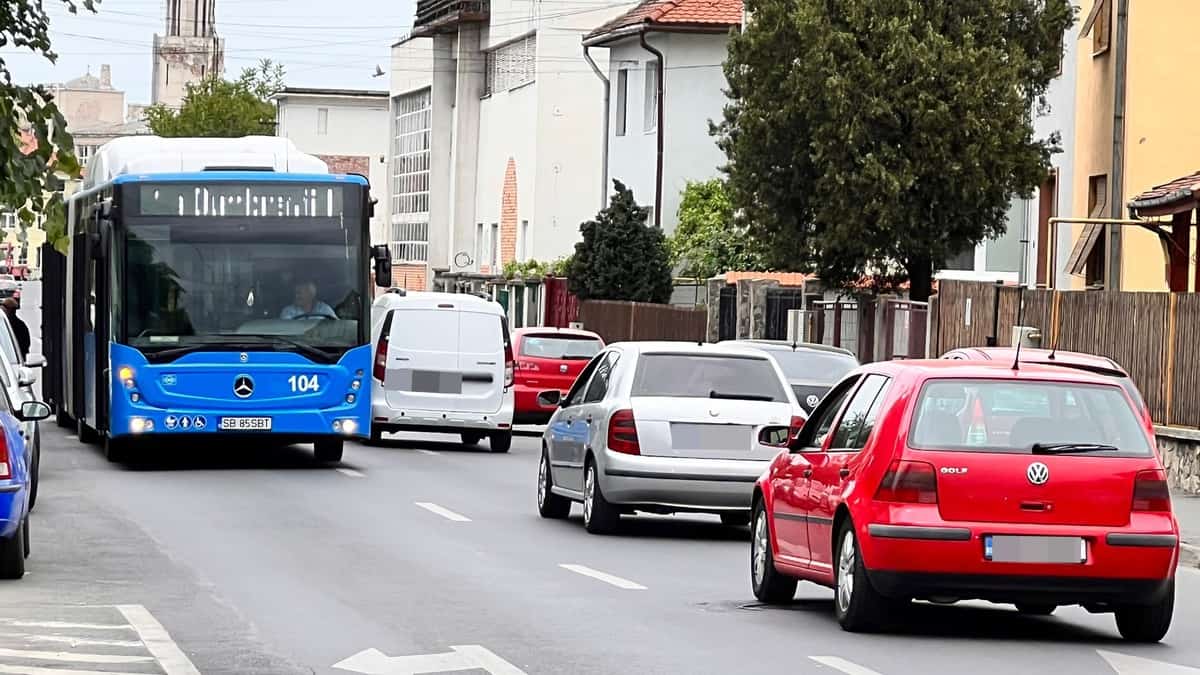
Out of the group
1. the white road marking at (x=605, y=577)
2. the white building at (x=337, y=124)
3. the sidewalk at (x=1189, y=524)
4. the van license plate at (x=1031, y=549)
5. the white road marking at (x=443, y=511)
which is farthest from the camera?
the white building at (x=337, y=124)

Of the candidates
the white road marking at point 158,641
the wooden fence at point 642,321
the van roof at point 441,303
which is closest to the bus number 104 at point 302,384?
the van roof at point 441,303

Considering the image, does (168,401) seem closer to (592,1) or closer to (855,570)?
(855,570)

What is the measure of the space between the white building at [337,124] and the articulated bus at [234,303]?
9618cm

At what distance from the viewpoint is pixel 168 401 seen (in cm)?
2338

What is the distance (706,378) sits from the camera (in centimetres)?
1791

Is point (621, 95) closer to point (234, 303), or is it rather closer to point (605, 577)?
point (234, 303)

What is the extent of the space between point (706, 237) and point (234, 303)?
1197 inches

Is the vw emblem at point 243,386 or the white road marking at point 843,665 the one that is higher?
the vw emblem at point 243,386

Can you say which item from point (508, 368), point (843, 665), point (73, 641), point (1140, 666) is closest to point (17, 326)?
point (508, 368)

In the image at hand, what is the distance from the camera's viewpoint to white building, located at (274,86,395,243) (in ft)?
395

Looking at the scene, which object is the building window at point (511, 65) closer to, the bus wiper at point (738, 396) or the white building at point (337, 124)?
the white building at point (337, 124)

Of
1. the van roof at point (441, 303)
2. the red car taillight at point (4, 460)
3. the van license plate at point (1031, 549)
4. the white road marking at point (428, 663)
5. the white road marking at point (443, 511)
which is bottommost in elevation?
the white road marking at point (443, 511)

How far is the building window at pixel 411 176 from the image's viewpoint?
3199 inches

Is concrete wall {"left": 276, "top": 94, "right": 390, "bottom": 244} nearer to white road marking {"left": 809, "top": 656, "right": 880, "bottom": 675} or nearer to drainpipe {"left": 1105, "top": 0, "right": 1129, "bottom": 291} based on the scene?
drainpipe {"left": 1105, "top": 0, "right": 1129, "bottom": 291}
